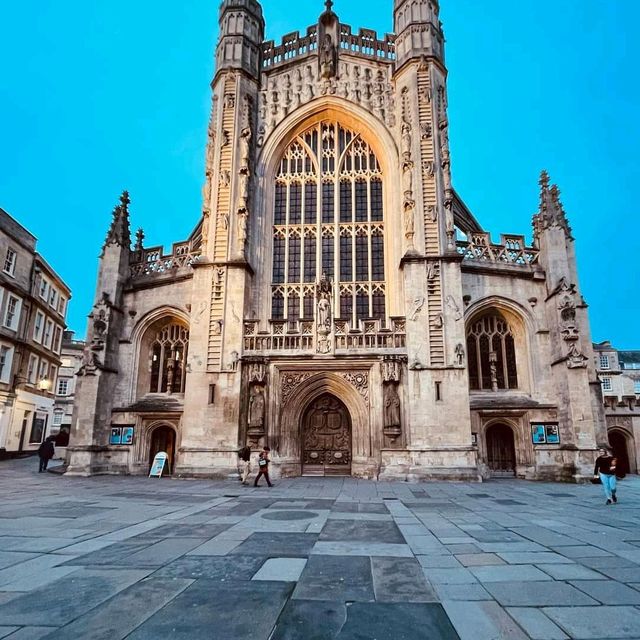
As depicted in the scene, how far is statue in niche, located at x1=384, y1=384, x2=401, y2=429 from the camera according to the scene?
60.8ft

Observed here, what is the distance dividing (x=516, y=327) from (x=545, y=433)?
489 centimetres

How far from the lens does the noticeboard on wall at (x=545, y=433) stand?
1998 cm

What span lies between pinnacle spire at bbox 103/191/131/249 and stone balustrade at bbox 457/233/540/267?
16.2m

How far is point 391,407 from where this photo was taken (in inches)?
734

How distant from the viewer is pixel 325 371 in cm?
1988

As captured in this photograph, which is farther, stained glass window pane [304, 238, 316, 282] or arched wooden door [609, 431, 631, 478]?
arched wooden door [609, 431, 631, 478]

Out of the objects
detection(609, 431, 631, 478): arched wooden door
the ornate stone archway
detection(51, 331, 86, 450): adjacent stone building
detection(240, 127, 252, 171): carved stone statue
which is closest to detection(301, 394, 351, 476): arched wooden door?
the ornate stone archway

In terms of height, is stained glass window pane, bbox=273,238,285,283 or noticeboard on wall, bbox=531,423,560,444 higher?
stained glass window pane, bbox=273,238,285,283

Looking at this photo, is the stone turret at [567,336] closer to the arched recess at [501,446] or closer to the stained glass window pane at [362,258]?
the arched recess at [501,446]

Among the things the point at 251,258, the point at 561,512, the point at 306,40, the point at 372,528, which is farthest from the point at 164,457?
the point at 306,40

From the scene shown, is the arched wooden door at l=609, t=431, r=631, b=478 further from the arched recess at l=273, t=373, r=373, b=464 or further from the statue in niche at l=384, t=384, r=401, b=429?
the arched recess at l=273, t=373, r=373, b=464

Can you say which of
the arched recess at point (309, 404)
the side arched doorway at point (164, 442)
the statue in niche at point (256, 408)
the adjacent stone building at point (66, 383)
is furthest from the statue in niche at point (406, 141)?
the adjacent stone building at point (66, 383)

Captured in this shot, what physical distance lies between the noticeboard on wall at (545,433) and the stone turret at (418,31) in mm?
17876

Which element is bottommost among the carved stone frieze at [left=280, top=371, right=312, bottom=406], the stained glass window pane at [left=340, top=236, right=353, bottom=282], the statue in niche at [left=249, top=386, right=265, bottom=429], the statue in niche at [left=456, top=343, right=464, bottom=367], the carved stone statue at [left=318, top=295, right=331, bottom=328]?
the statue in niche at [left=249, top=386, right=265, bottom=429]
